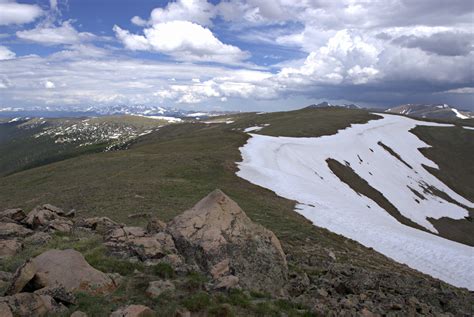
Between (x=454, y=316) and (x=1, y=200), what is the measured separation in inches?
1664

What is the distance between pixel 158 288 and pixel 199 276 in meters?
2.13

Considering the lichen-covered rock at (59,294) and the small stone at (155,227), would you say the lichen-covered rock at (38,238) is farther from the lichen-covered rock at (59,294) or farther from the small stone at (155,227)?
the lichen-covered rock at (59,294)

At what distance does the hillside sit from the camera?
14.8 metres

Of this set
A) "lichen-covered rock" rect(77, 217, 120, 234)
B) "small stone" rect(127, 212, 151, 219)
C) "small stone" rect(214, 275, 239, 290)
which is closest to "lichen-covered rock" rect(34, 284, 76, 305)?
"small stone" rect(214, 275, 239, 290)

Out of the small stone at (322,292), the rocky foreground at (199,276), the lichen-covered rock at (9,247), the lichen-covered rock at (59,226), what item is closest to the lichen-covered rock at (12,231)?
the rocky foreground at (199,276)

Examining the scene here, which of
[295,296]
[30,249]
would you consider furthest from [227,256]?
[30,249]

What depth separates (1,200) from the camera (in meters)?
41.1

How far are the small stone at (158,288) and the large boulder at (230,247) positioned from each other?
1833 mm

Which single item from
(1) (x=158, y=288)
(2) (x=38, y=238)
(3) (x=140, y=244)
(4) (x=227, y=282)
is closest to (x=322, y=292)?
(4) (x=227, y=282)

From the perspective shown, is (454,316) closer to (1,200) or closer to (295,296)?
(295,296)

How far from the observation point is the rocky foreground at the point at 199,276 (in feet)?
37.2

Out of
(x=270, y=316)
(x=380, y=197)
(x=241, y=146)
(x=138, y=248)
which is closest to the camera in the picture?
(x=270, y=316)

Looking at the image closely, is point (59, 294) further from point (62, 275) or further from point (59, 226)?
point (59, 226)

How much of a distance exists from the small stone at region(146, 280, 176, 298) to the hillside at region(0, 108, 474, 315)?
16.9 inches
